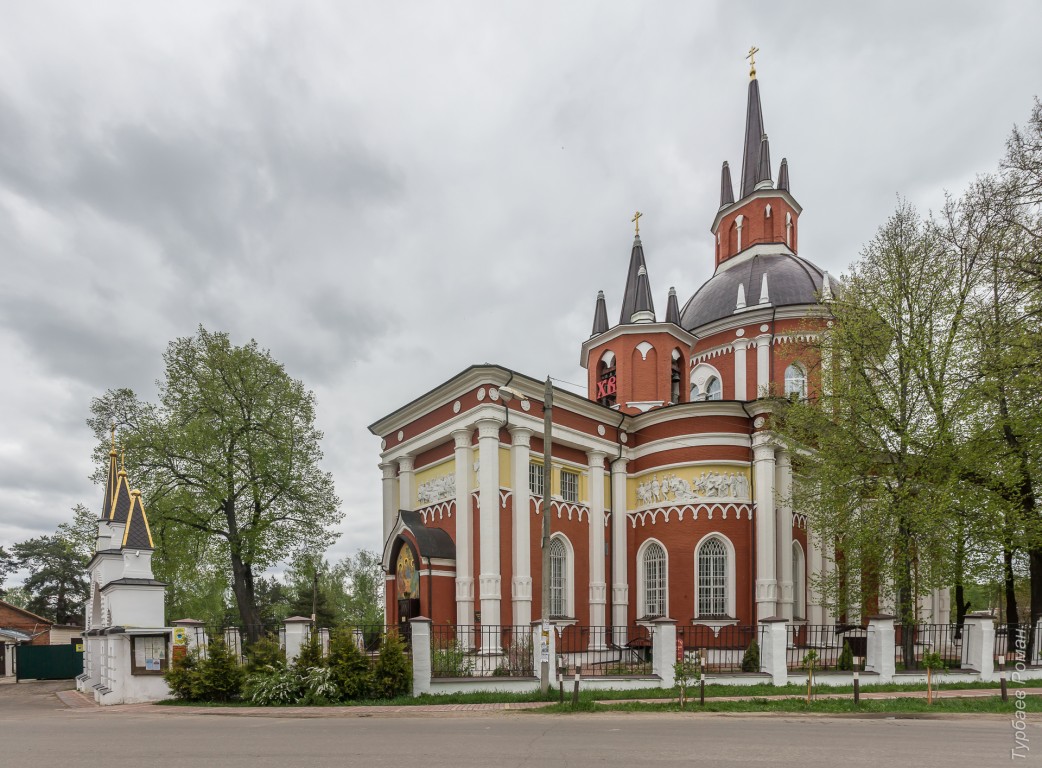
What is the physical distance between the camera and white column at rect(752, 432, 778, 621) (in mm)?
22578

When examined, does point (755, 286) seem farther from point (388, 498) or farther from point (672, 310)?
point (388, 498)

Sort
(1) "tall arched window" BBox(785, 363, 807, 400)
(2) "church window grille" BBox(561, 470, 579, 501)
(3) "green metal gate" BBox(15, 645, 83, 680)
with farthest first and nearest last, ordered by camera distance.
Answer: (3) "green metal gate" BBox(15, 645, 83, 680)
(1) "tall arched window" BBox(785, 363, 807, 400)
(2) "church window grille" BBox(561, 470, 579, 501)

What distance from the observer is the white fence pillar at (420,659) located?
15.4m

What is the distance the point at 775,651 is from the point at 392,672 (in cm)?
840

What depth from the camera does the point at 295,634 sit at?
16.6 metres

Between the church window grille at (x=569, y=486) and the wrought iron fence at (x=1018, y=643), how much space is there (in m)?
11.9

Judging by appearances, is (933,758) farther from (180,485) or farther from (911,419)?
(180,485)

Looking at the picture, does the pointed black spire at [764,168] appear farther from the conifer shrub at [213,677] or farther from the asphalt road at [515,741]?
the conifer shrub at [213,677]

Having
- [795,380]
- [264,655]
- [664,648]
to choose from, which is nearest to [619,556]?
[664,648]

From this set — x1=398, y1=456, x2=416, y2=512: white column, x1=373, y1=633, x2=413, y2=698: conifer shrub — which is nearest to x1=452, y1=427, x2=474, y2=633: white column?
x1=398, y1=456, x2=416, y2=512: white column

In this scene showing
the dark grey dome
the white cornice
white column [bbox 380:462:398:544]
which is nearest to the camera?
white column [bbox 380:462:398:544]

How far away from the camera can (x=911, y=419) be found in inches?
732

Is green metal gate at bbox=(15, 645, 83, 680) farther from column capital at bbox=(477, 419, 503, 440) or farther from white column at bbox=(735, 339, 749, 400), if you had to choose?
white column at bbox=(735, 339, 749, 400)

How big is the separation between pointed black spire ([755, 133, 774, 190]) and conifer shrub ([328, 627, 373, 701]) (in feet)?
91.4
